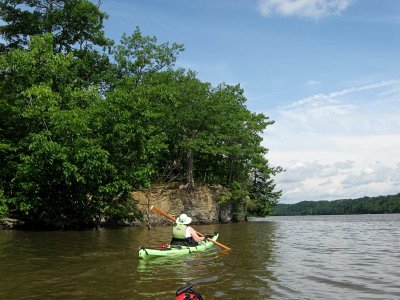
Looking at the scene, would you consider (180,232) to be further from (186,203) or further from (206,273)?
(186,203)

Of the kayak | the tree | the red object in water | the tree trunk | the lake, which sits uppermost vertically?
the tree

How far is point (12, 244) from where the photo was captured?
17641 mm

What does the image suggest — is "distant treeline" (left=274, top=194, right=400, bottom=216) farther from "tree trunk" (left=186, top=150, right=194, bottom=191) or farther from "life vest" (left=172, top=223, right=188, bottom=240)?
"life vest" (left=172, top=223, right=188, bottom=240)

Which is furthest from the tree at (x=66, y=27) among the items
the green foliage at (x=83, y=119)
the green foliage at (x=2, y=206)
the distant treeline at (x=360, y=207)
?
the distant treeline at (x=360, y=207)

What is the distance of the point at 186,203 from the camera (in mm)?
37500

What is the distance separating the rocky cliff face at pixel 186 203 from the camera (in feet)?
113

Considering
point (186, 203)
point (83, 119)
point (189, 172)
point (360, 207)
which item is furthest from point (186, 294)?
point (360, 207)

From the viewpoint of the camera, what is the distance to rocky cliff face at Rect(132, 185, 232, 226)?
34375 mm

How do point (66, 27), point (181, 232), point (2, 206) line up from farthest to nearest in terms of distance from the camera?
1. point (66, 27)
2. point (2, 206)
3. point (181, 232)

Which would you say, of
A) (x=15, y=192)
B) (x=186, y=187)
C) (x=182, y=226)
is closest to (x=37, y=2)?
(x=15, y=192)

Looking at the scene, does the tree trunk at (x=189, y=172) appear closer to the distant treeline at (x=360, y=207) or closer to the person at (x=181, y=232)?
the person at (x=181, y=232)

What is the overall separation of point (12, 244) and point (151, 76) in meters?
20.7

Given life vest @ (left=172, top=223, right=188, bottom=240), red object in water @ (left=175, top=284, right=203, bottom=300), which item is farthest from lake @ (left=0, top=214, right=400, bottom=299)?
red object in water @ (left=175, top=284, right=203, bottom=300)

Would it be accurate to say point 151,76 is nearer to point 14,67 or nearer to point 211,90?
point 211,90
